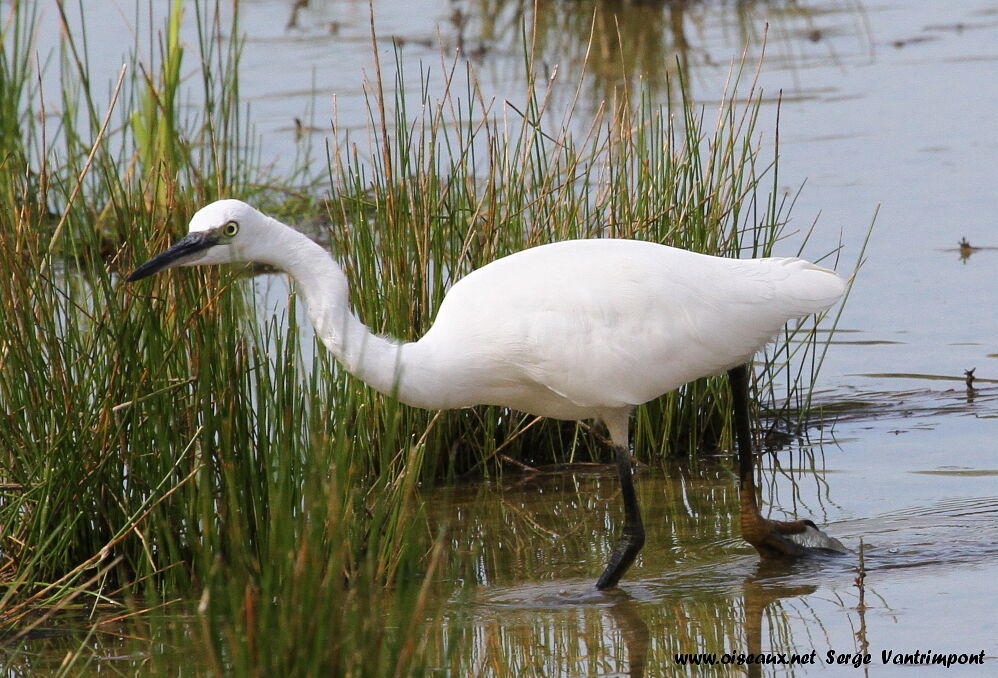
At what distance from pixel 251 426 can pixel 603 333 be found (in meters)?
1.13

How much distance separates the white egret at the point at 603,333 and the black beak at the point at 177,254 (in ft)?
0.99

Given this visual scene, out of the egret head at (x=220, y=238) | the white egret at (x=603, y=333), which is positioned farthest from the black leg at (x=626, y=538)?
the egret head at (x=220, y=238)

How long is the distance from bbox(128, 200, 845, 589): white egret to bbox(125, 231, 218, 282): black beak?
0.99 feet

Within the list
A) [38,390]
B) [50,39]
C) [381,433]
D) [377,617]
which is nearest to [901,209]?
[381,433]

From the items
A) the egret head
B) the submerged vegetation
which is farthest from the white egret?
the submerged vegetation

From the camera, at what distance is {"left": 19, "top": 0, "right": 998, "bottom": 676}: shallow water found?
13.7 ft

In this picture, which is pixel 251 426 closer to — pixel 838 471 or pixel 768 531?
pixel 768 531

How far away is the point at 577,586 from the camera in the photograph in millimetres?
4715

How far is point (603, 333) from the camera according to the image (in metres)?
4.63

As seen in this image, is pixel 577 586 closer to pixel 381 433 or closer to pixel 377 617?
pixel 381 433

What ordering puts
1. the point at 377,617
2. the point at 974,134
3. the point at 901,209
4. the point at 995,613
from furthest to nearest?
the point at 974,134, the point at 901,209, the point at 995,613, the point at 377,617

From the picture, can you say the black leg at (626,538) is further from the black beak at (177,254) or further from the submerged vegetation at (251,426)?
the black beak at (177,254)

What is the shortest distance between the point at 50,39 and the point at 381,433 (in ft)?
29.4

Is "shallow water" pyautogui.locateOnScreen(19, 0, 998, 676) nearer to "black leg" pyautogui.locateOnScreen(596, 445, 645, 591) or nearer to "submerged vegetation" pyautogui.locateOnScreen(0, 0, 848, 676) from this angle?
"black leg" pyautogui.locateOnScreen(596, 445, 645, 591)
